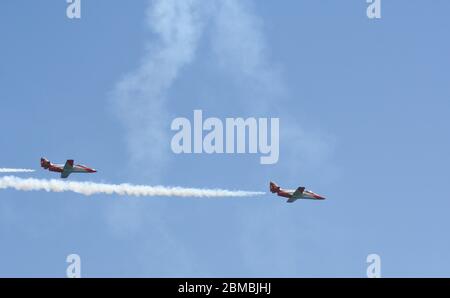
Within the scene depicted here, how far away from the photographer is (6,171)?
607 feet
